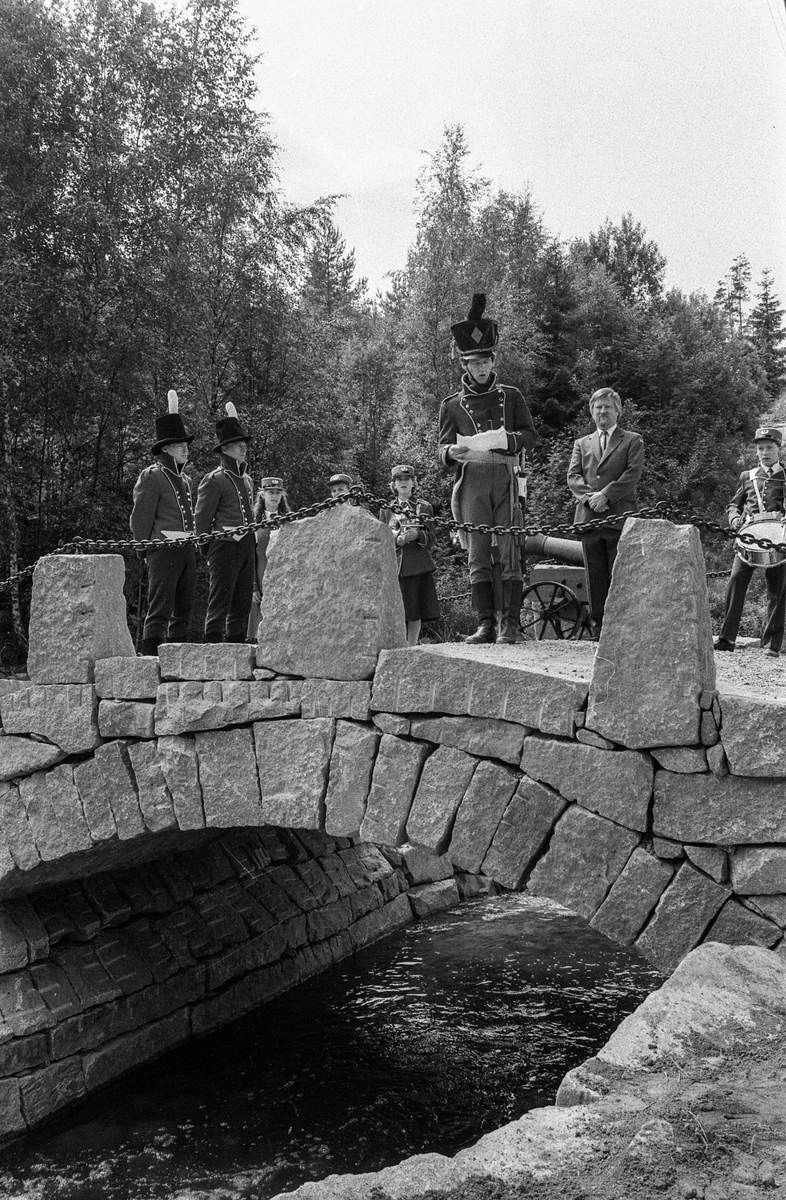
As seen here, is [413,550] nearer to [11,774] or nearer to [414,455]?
[11,774]

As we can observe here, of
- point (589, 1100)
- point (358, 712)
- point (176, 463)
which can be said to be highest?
point (176, 463)

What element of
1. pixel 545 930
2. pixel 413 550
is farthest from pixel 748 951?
pixel 545 930

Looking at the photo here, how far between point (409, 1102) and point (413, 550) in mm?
4235

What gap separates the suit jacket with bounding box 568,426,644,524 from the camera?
6.81 meters

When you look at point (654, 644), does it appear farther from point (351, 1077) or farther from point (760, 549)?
point (351, 1077)

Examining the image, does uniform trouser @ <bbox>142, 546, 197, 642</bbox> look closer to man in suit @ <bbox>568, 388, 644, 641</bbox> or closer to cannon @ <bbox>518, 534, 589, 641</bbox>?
man in suit @ <bbox>568, 388, 644, 641</bbox>

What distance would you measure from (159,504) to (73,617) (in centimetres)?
164

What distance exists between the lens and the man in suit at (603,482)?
672cm

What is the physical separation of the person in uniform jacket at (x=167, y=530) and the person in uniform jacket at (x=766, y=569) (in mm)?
3702

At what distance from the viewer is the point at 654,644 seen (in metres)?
4.58

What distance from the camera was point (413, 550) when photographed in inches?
357

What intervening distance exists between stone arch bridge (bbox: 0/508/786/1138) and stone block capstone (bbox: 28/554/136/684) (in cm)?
1

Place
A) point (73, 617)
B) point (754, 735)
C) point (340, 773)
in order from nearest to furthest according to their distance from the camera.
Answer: point (754, 735) < point (340, 773) < point (73, 617)

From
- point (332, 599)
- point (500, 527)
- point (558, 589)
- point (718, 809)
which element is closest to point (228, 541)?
point (332, 599)
